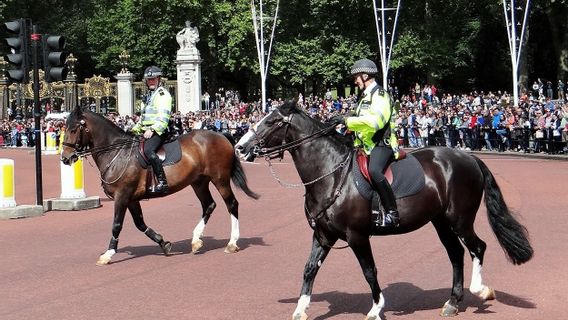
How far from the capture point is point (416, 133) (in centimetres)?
3644

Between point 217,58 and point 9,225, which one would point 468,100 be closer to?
point 217,58

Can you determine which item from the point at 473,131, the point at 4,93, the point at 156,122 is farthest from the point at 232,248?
the point at 4,93

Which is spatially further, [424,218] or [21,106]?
[21,106]

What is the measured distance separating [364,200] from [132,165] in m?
4.96

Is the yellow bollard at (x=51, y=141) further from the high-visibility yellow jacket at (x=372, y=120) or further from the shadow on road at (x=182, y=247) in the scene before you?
the high-visibility yellow jacket at (x=372, y=120)

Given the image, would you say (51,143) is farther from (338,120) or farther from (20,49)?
(338,120)

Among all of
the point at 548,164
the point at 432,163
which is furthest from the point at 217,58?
the point at 432,163

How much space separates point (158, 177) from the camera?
469 inches

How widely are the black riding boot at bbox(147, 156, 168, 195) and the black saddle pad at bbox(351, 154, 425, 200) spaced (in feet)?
14.9

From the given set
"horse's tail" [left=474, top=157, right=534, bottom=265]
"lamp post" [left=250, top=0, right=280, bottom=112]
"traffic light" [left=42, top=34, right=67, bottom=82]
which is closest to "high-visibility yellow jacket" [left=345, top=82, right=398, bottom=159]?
"horse's tail" [left=474, top=157, right=534, bottom=265]

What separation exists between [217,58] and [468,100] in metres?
22.1

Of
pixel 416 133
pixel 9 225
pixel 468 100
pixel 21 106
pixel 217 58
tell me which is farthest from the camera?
pixel 217 58

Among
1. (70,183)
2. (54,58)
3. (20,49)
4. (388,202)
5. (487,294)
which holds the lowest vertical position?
(487,294)

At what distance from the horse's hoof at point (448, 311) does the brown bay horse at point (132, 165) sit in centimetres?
443
